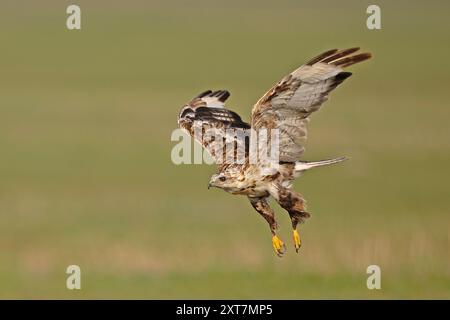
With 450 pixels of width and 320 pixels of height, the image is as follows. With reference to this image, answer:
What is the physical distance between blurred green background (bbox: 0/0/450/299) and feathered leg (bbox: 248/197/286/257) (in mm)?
10895

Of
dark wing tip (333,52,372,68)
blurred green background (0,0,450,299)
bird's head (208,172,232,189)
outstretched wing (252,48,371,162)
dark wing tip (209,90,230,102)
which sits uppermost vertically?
blurred green background (0,0,450,299)

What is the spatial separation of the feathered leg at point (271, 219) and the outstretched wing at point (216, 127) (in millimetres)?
408

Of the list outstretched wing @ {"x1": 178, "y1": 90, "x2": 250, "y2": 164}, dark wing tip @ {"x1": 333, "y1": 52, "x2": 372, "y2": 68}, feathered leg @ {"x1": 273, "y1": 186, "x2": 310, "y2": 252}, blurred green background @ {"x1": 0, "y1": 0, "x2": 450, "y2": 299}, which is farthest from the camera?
blurred green background @ {"x1": 0, "y1": 0, "x2": 450, "y2": 299}

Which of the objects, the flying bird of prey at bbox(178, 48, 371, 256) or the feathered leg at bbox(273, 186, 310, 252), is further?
the flying bird of prey at bbox(178, 48, 371, 256)

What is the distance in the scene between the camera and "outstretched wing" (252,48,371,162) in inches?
401

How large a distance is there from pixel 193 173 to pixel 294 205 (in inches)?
914

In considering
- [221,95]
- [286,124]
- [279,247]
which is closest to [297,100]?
[286,124]

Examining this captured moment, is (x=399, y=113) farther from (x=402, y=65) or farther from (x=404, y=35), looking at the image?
(x=404, y=35)

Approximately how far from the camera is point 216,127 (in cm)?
1130

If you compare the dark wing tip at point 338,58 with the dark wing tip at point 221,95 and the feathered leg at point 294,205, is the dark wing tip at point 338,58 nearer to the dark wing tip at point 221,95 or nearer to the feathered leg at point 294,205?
the feathered leg at point 294,205

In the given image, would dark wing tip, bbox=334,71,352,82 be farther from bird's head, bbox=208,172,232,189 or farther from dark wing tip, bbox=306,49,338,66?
bird's head, bbox=208,172,232,189

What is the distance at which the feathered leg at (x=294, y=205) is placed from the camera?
9.84 metres

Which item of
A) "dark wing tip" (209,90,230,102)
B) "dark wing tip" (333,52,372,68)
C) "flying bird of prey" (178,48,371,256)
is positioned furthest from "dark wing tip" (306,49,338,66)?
"dark wing tip" (209,90,230,102)
